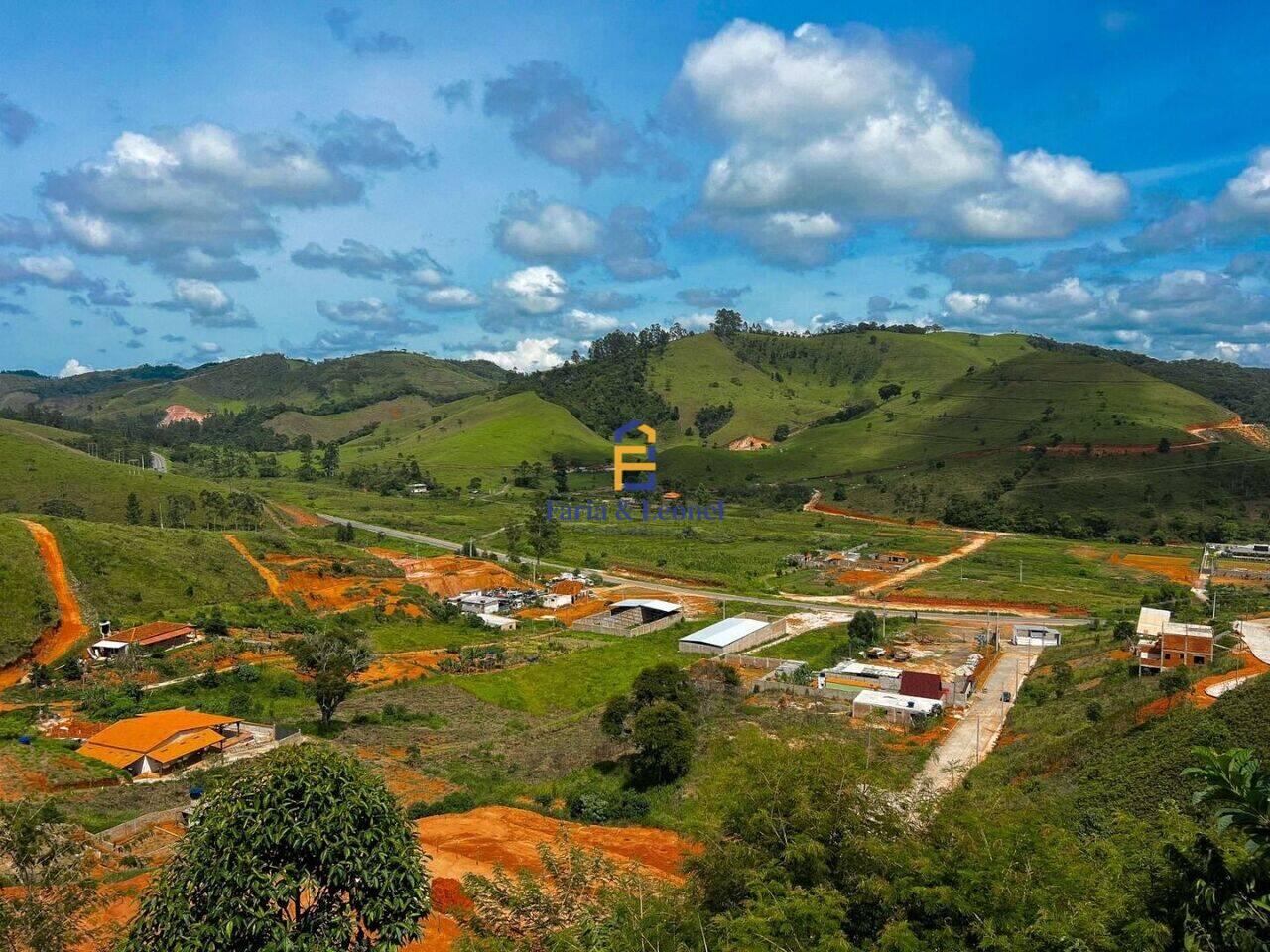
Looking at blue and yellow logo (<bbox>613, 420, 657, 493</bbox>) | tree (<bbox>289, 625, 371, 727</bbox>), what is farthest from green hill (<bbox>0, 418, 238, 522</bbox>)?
blue and yellow logo (<bbox>613, 420, 657, 493</bbox>)

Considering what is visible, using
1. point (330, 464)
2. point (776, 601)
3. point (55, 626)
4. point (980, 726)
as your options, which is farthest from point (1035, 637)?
point (330, 464)

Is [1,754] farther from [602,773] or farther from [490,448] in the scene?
[490,448]

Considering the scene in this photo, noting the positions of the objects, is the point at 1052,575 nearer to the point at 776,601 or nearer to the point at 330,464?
the point at 776,601

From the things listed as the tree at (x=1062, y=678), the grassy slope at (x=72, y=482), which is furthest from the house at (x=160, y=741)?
the grassy slope at (x=72, y=482)

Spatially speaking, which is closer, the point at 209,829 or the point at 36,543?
the point at 209,829

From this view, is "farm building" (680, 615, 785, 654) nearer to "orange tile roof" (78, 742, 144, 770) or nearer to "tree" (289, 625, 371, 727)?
"tree" (289, 625, 371, 727)

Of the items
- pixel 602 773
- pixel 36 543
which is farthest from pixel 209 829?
pixel 36 543
